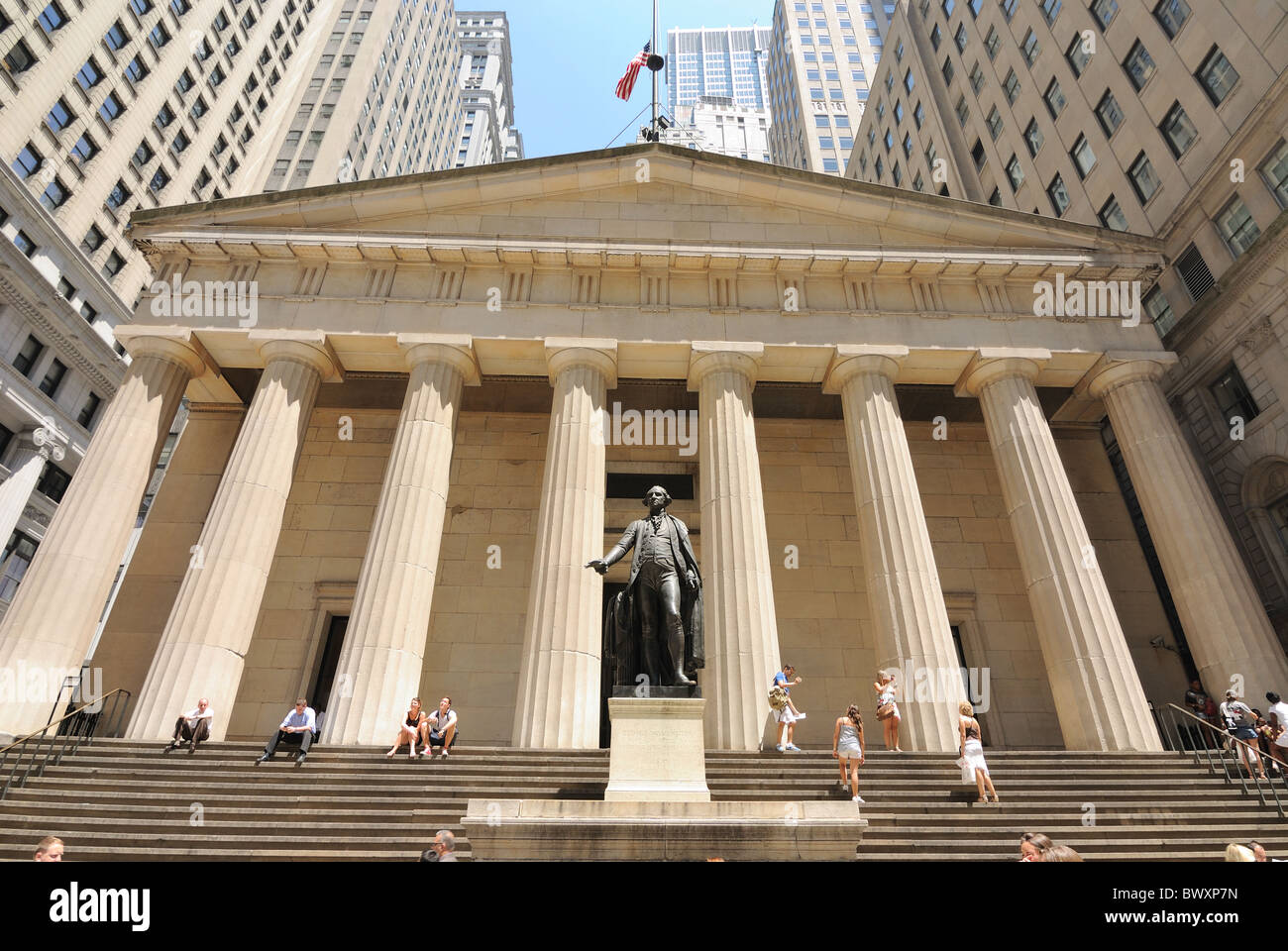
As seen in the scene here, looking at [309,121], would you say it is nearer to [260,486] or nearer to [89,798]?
[260,486]

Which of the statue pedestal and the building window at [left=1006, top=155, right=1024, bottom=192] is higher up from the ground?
the building window at [left=1006, top=155, right=1024, bottom=192]

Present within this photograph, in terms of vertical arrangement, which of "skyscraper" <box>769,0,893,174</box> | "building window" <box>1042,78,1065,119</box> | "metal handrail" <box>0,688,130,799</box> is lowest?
"metal handrail" <box>0,688,130,799</box>

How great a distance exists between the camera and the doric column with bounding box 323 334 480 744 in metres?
15.4

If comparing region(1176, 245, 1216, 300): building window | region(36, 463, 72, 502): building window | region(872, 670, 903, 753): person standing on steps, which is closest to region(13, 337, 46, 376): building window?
region(36, 463, 72, 502): building window

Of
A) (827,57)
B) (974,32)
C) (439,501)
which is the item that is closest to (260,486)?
(439,501)

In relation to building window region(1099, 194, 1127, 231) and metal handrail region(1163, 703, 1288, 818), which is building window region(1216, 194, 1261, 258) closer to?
building window region(1099, 194, 1127, 231)

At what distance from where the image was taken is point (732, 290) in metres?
21.1

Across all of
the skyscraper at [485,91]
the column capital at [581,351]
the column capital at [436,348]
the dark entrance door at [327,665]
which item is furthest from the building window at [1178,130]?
the skyscraper at [485,91]

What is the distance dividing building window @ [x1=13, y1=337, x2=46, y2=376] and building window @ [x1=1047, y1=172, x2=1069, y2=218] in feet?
150

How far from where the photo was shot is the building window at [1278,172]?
20.1 meters

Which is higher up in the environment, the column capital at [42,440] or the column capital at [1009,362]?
the column capital at [42,440]

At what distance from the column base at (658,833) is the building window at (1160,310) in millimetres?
24416

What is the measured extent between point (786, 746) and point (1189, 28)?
25.4 meters

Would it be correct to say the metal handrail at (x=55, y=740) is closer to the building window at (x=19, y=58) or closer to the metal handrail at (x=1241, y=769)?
the metal handrail at (x=1241, y=769)
